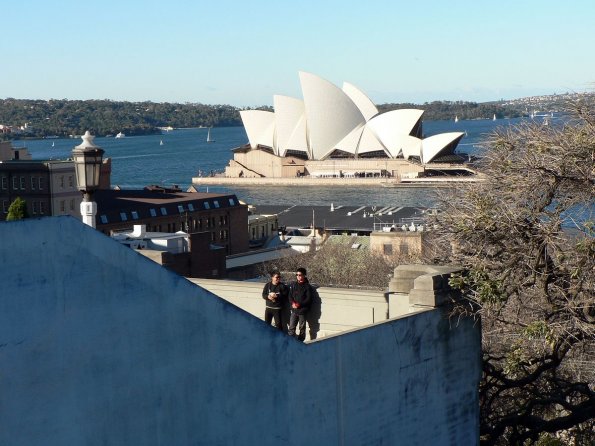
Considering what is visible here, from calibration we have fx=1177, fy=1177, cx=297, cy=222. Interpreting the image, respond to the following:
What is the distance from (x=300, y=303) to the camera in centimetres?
834

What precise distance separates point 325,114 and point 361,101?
5656mm

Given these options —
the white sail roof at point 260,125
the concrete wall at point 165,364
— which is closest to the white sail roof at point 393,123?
the white sail roof at point 260,125

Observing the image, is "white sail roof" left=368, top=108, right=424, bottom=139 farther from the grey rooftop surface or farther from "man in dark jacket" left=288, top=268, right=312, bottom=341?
"man in dark jacket" left=288, top=268, right=312, bottom=341

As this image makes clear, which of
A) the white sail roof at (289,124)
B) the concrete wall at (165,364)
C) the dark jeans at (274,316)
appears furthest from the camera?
the white sail roof at (289,124)

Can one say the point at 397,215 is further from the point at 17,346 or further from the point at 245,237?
the point at 17,346

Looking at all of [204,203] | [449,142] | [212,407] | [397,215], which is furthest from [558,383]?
[449,142]

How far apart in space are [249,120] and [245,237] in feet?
205

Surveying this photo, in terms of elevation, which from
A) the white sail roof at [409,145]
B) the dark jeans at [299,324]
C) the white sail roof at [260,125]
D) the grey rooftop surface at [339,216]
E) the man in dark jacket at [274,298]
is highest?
the man in dark jacket at [274,298]

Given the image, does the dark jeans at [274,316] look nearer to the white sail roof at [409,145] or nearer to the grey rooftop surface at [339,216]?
the grey rooftop surface at [339,216]

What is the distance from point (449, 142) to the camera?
11106cm

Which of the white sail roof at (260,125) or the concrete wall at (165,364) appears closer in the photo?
the concrete wall at (165,364)

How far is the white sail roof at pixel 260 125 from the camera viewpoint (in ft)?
381

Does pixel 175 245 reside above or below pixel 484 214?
below

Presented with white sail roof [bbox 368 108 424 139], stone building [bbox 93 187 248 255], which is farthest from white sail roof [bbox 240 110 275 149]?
stone building [bbox 93 187 248 255]
